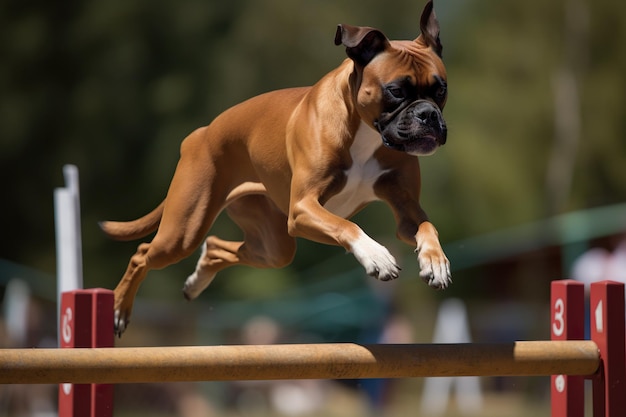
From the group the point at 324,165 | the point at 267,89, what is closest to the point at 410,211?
the point at 324,165

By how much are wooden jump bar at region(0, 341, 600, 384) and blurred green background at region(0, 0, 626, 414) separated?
13.1 m

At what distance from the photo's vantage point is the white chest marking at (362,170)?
218 inches

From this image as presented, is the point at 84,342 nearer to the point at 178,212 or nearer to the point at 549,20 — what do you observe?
the point at 178,212

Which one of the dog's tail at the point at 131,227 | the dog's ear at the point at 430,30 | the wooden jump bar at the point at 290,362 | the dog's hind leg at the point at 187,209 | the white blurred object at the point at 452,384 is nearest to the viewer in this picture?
the wooden jump bar at the point at 290,362

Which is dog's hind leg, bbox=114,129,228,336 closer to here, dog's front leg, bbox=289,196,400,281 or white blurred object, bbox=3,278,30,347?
dog's front leg, bbox=289,196,400,281

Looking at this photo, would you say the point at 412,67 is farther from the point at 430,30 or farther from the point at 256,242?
the point at 256,242

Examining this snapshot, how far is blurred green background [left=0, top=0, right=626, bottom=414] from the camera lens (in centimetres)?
1947

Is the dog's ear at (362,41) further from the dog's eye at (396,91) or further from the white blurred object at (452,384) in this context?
the white blurred object at (452,384)

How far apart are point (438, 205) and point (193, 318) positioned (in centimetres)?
951

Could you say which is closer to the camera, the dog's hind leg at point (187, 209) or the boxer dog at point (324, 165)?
the boxer dog at point (324, 165)

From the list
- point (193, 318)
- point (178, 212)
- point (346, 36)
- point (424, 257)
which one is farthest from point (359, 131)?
point (193, 318)

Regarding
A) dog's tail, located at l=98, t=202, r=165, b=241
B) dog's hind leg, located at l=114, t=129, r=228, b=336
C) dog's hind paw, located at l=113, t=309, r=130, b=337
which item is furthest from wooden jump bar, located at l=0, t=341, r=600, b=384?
dog's tail, located at l=98, t=202, r=165, b=241

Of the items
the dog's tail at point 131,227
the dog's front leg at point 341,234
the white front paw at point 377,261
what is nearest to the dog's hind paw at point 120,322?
the dog's tail at point 131,227

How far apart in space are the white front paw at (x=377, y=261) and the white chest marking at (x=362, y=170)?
2.28ft
